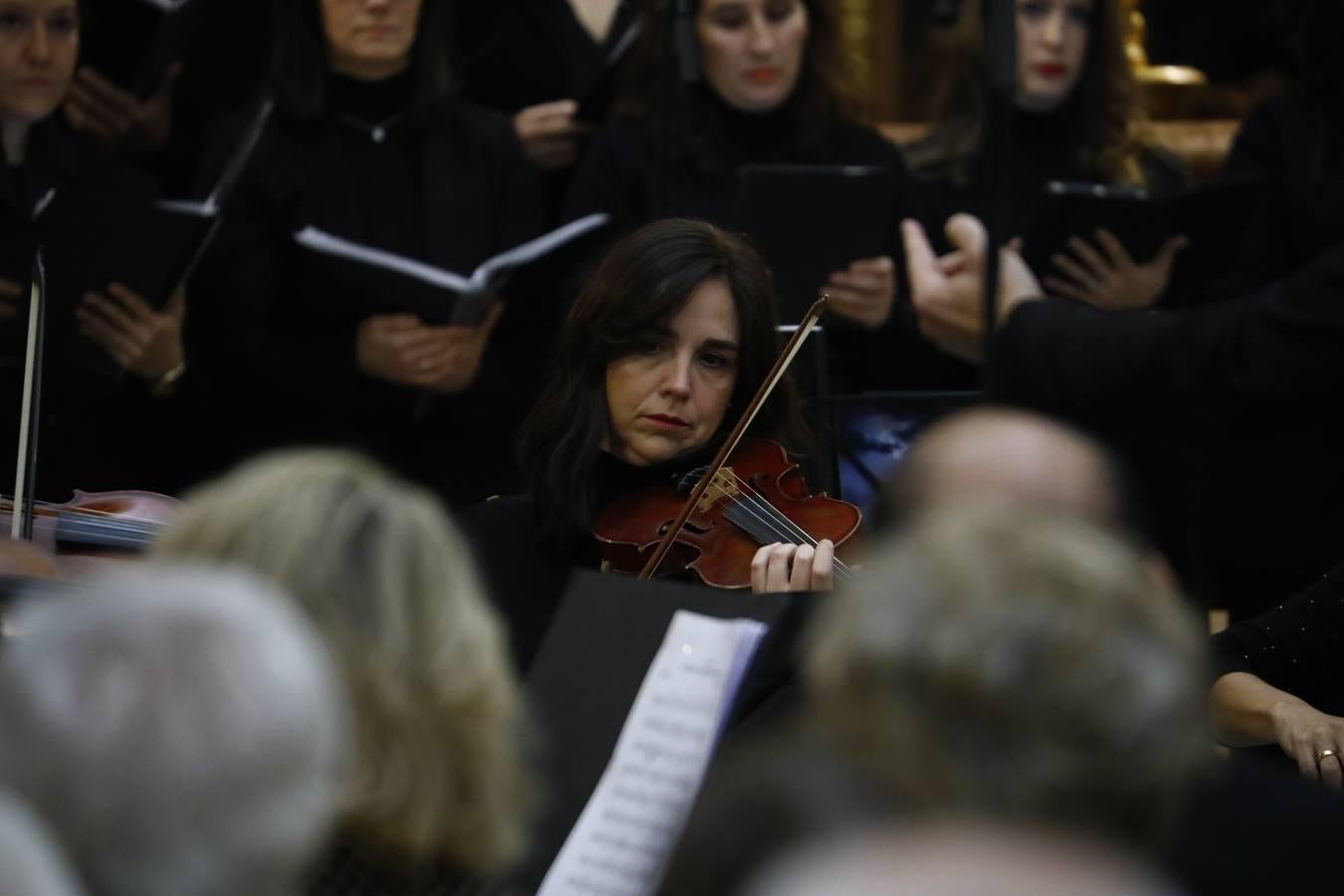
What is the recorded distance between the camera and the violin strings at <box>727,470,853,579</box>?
9.45 feet

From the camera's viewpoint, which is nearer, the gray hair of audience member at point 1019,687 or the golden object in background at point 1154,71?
the gray hair of audience member at point 1019,687

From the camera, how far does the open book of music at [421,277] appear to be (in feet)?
11.9

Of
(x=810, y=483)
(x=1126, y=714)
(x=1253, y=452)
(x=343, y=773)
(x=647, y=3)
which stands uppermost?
(x=1126, y=714)

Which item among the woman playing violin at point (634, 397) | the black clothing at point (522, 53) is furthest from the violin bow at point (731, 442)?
the black clothing at point (522, 53)

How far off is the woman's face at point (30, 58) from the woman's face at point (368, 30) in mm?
486

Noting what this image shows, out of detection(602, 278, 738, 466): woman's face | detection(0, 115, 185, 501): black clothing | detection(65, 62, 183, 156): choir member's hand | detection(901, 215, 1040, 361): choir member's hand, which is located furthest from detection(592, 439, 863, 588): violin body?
detection(65, 62, 183, 156): choir member's hand

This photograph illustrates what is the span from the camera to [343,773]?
1.47 meters

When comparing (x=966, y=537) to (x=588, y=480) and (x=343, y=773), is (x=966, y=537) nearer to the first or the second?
(x=343, y=773)

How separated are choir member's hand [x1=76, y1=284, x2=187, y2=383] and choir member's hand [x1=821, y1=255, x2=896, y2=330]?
1138 mm

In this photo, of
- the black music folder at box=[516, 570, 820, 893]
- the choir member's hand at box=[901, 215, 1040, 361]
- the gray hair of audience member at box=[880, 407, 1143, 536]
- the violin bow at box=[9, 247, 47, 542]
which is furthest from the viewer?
the violin bow at box=[9, 247, 47, 542]

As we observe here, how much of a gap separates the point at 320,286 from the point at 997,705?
2.73m

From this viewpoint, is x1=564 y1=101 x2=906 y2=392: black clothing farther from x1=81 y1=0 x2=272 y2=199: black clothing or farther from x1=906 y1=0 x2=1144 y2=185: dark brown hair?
x1=81 y1=0 x2=272 y2=199: black clothing

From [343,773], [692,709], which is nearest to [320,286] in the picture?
[692,709]

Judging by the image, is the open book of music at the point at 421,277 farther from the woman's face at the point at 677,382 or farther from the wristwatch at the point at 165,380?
the woman's face at the point at 677,382
